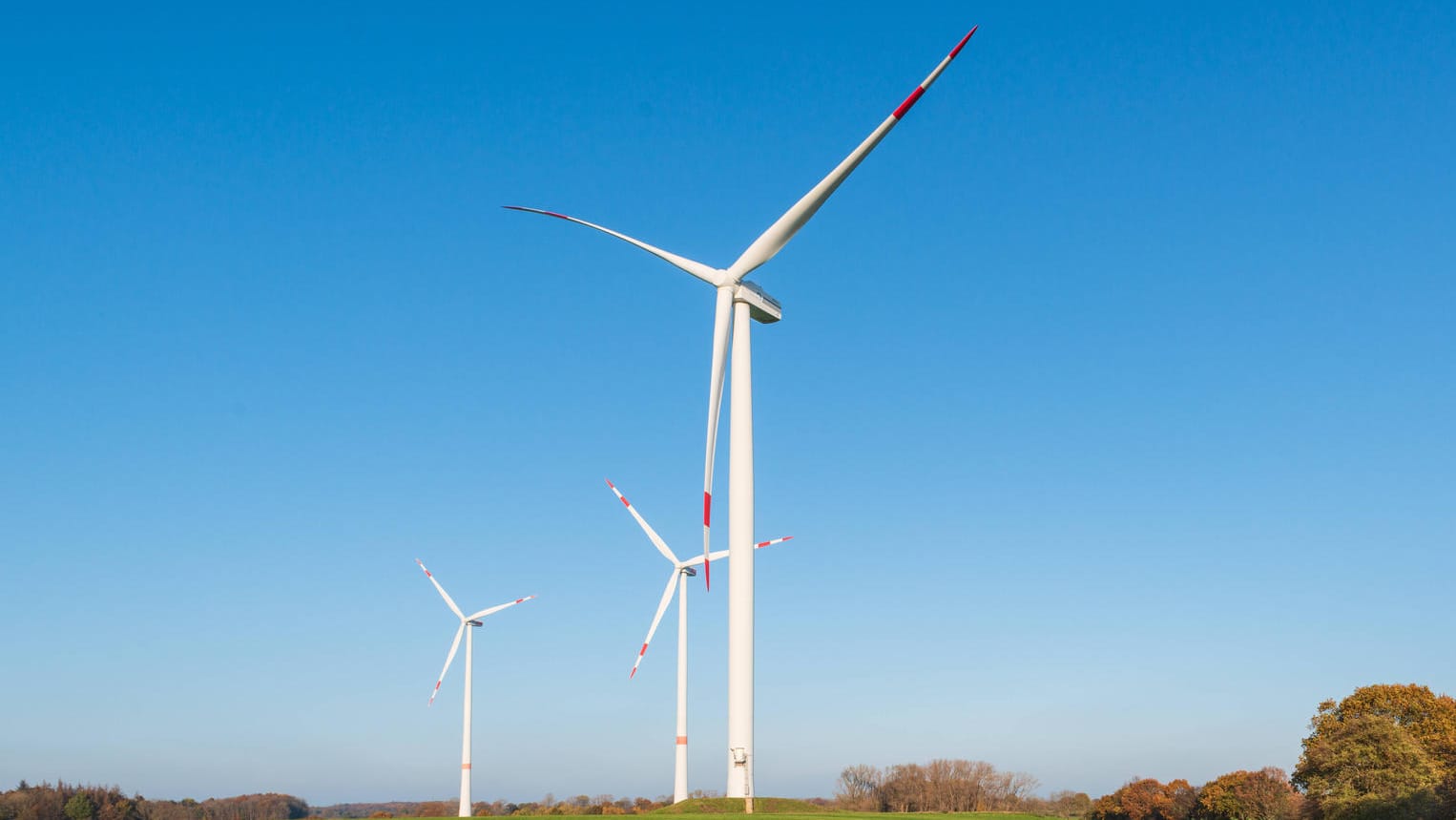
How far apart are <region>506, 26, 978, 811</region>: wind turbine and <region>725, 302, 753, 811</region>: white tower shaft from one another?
0.14 ft

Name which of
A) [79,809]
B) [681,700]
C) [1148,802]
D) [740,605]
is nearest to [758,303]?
[740,605]

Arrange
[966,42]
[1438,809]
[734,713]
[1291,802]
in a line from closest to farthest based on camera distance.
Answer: [966,42] < [734,713] < [1438,809] < [1291,802]

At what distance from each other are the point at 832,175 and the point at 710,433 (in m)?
14.1

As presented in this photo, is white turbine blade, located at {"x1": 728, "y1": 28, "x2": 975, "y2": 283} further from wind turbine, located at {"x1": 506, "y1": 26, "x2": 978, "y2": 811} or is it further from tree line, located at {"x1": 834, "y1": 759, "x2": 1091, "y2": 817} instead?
tree line, located at {"x1": 834, "y1": 759, "x2": 1091, "y2": 817}

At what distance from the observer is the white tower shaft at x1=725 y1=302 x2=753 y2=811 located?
5588cm

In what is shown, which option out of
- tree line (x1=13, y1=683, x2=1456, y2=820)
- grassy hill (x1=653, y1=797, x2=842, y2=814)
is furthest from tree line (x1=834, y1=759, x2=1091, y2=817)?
grassy hill (x1=653, y1=797, x2=842, y2=814)

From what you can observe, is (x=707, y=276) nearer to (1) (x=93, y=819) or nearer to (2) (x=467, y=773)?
(2) (x=467, y=773)

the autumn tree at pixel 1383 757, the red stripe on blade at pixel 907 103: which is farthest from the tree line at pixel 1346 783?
the red stripe on blade at pixel 907 103

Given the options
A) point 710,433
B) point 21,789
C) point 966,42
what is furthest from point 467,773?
point 21,789

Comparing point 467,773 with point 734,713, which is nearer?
point 734,713

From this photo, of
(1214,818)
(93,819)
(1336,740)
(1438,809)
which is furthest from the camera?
(93,819)

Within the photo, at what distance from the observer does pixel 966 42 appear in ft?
166

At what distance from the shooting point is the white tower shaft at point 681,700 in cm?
9969

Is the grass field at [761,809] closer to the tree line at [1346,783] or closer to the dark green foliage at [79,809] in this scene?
the tree line at [1346,783]
